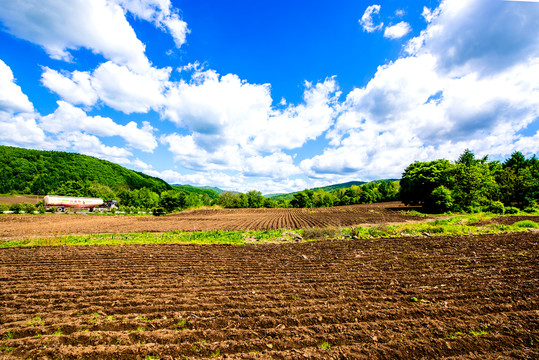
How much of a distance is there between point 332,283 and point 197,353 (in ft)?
18.1

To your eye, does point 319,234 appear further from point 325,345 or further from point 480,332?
point 325,345

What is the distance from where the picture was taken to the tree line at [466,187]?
1508 inches

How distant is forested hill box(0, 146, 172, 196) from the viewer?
91062 mm

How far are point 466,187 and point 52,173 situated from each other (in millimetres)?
161212

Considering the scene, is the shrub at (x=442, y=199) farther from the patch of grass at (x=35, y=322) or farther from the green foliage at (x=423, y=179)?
the patch of grass at (x=35, y=322)

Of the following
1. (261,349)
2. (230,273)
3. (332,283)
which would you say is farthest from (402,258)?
(261,349)

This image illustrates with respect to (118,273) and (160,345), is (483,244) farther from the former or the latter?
(118,273)

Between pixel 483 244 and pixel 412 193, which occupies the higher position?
pixel 412 193

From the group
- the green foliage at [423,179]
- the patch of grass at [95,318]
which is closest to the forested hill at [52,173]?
the patch of grass at [95,318]

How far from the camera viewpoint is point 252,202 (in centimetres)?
9650

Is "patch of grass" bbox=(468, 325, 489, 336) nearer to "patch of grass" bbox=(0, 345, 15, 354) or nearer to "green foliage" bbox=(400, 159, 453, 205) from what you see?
"patch of grass" bbox=(0, 345, 15, 354)

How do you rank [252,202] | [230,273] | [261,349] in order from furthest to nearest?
[252,202], [230,273], [261,349]

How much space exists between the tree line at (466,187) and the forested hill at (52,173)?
10998cm

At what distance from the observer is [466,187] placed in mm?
39469
